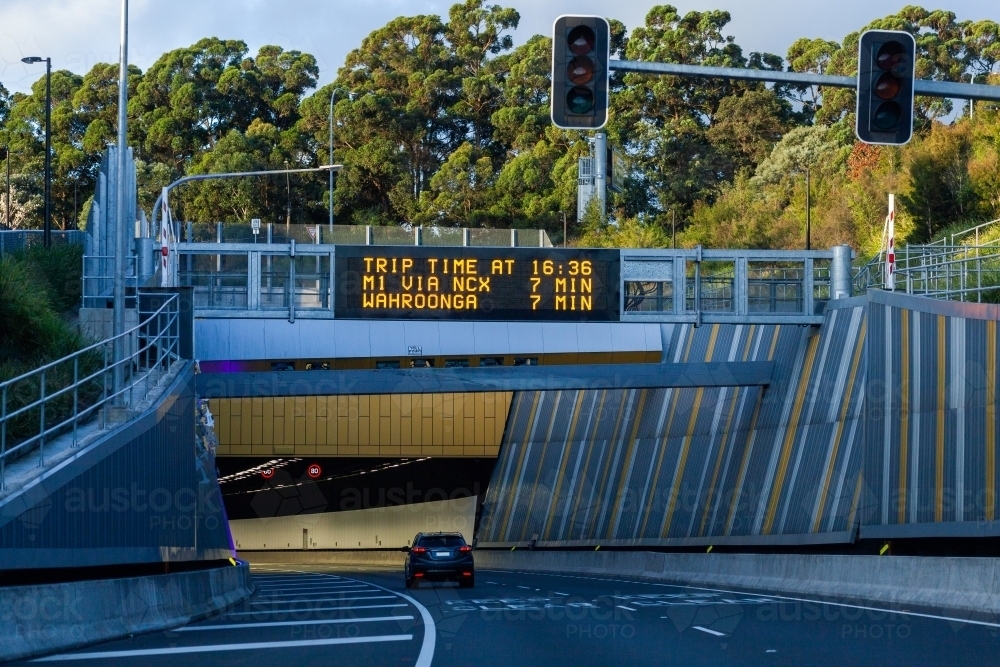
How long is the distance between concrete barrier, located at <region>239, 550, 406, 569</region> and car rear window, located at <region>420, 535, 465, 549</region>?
102 feet

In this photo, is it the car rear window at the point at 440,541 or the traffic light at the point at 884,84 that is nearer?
the traffic light at the point at 884,84

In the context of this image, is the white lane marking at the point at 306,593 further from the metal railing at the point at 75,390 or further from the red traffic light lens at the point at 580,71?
the red traffic light lens at the point at 580,71

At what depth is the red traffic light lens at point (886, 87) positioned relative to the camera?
13.2 meters

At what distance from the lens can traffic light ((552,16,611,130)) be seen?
13.2 meters

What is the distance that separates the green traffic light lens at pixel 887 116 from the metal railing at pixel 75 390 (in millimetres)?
9011

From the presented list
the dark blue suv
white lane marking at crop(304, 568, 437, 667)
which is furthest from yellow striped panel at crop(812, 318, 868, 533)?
white lane marking at crop(304, 568, 437, 667)

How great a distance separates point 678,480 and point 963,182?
796 inches

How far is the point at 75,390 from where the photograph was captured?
17391 millimetres

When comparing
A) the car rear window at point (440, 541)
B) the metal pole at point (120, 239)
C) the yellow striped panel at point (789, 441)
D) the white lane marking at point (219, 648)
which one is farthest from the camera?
the yellow striped panel at point (789, 441)

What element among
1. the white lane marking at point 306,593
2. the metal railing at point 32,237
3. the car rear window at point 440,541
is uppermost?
the metal railing at point 32,237

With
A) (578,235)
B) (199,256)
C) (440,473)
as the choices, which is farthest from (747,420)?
(578,235)

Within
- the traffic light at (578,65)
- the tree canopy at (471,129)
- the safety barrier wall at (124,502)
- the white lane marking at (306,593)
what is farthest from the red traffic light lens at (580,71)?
the tree canopy at (471,129)

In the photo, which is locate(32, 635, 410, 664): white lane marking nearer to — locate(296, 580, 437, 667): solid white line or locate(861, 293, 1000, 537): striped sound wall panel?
locate(296, 580, 437, 667): solid white line

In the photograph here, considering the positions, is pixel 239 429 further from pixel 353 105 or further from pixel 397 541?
pixel 353 105
